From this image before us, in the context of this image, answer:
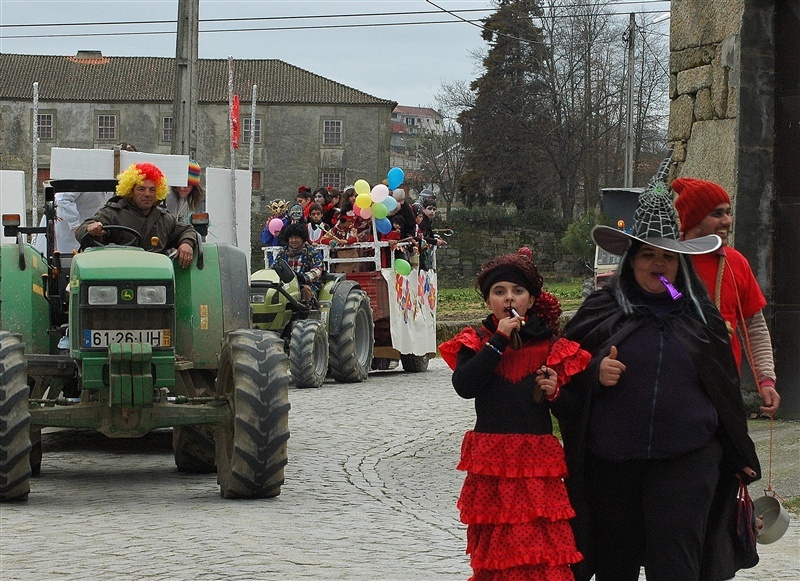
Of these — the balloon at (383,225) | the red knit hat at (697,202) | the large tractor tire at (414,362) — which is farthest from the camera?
the large tractor tire at (414,362)

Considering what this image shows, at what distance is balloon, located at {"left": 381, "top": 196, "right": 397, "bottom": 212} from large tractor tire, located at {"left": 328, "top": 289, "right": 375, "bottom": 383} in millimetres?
1166

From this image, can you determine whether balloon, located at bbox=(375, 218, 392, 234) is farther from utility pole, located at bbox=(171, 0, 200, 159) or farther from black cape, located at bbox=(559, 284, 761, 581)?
black cape, located at bbox=(559, 284, 761, 581)

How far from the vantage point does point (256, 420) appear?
28.2 feet

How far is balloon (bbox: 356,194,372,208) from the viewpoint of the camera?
18.7 m

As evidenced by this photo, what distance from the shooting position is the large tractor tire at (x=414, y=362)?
20812 millimetres

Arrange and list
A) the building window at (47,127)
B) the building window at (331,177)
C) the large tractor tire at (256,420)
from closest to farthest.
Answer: the large tractor tire at (256,420), the building window at (47,127), the building window at (331,177)

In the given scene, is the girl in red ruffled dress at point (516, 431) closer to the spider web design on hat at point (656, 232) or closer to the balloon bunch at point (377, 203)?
the spider web design on hat at point (656, 232)

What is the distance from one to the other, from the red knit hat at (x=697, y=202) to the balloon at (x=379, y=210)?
13.1m

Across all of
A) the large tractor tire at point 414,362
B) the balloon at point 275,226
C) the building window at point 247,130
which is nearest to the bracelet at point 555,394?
the balloon at point 275,226

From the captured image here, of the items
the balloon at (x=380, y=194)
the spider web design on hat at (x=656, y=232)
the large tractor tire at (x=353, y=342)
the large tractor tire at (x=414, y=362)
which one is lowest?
the large tractor tire at (x=414, y=362)

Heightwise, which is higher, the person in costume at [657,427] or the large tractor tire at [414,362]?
the person in costume at [657,427]

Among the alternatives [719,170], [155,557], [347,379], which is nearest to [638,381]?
[155,557]

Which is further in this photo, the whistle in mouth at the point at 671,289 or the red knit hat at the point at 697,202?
the red knit hat at the point at 697,202

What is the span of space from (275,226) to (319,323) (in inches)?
114
